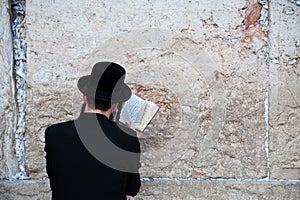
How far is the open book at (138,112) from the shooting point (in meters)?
3.08

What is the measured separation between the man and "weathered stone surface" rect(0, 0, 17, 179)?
88 centimetres

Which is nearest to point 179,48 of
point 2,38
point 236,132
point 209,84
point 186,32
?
point 186,32

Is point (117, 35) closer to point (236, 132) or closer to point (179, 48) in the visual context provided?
point (179, 48)

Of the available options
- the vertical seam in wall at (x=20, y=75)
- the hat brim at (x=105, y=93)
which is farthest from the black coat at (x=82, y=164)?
the vertical seam in wall at (x=20, y=75)

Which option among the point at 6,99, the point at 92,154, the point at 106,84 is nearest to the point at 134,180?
the point at 92,154

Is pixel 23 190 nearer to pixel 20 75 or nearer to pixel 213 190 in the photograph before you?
pixel 20 75

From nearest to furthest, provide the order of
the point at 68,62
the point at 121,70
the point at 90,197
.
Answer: the point at 90,197 < the point at 121,70 < the point at 68,62

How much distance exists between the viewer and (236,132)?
135 inches

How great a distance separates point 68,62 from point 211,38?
108cm

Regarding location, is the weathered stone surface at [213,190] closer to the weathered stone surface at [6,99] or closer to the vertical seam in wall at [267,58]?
the vertical seam in wall at [267,58]

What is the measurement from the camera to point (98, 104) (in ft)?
8.55

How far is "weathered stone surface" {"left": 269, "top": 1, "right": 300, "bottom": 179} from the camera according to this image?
3.43m

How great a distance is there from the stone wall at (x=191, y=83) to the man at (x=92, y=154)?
77 cm

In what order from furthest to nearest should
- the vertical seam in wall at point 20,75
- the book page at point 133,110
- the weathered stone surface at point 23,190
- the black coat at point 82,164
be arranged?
the vertical seam in wall at point 20,75
the weathered stone surface at point 23,190
the book page at point 133,110
the black coat at point 82,164
